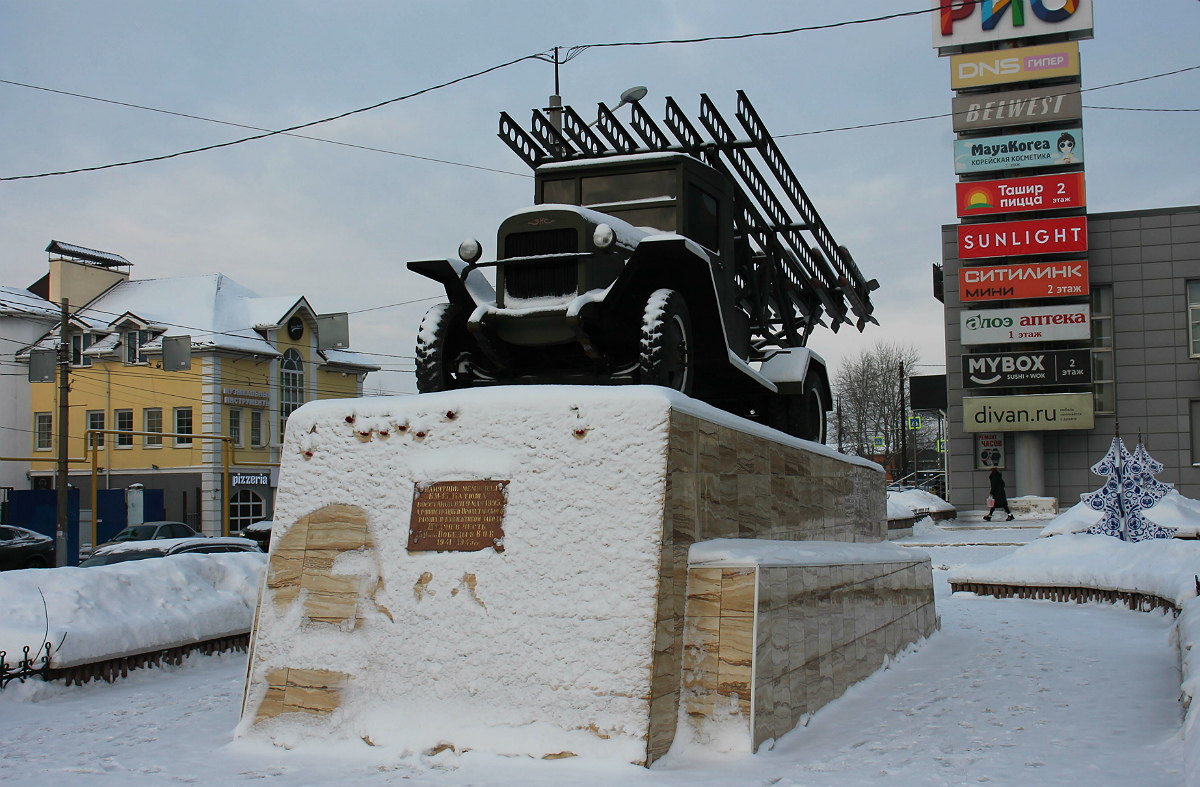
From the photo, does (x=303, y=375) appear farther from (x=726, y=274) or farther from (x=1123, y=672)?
(x=1123, y=672)

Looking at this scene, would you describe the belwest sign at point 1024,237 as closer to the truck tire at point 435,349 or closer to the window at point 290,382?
the window at point 290,382

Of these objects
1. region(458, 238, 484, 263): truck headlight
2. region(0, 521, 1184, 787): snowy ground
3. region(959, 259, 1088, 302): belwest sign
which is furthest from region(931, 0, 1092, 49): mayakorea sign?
region(458, 238, 484, 263): truck headlight

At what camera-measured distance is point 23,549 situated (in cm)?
2083

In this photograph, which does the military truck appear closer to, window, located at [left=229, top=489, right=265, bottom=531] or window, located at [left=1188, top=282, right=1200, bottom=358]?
window, located at [left=1188, top=282, right=1200, bottom=358]

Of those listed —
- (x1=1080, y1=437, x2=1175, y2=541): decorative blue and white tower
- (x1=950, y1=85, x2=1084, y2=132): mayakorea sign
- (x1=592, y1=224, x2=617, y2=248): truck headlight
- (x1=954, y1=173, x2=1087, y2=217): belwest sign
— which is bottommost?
(x1=1080, y1=437, x2=1175, y2=541): decorative blue and white tower

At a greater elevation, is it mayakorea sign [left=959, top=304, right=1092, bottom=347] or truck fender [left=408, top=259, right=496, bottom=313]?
mayakorea sign [left=959, top=304, right=1092, bottom=347]

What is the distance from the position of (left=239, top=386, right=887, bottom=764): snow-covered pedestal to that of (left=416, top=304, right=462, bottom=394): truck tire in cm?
169

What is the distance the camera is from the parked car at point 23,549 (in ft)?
67.3

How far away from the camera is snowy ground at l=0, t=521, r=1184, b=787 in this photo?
5.15 metres

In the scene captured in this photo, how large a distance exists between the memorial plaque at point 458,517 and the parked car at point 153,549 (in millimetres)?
11176

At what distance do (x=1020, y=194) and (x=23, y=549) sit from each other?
94.9 ft

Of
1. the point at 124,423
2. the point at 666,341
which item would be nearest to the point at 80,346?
the point at 124,423

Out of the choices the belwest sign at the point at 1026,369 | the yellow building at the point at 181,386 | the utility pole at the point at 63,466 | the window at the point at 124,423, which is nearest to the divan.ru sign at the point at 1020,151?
the belwest sign at the point at 1026,369

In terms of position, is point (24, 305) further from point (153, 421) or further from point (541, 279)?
point (541, 279)
